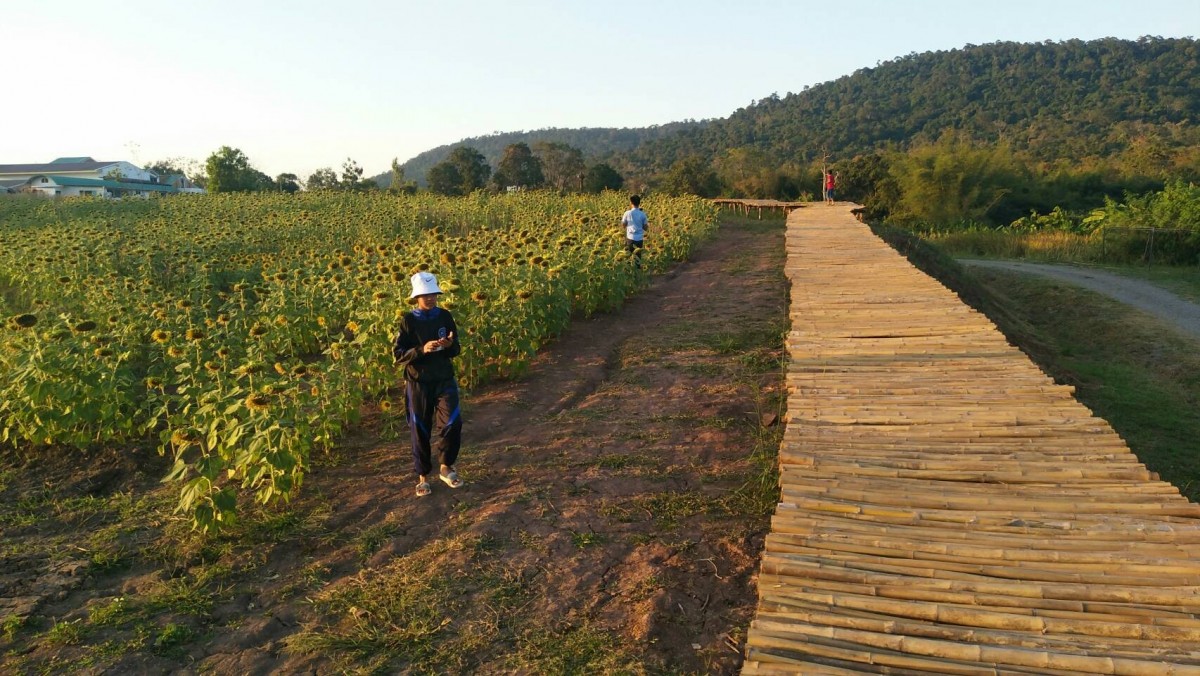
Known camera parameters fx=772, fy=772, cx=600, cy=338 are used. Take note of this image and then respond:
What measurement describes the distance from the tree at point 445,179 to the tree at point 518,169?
2025 mm

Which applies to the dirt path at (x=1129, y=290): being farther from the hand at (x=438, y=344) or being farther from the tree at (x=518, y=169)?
the tree at (x=518, y=169)

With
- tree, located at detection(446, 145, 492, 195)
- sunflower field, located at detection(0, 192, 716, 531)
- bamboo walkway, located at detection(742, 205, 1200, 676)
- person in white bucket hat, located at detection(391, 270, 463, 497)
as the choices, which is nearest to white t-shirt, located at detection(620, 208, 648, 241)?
sunflower field, located at detection(0, 192, 716, 531)

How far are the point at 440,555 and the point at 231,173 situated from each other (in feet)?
131

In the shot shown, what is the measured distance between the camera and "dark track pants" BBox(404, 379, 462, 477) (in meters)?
4.40

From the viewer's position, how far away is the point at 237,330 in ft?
20.6

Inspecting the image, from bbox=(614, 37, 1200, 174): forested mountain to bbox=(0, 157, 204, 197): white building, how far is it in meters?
37.0

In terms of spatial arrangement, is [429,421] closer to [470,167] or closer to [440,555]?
[440,555]

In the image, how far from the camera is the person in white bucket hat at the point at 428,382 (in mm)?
4332

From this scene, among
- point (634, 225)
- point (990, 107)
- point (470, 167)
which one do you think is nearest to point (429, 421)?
point (634, 225)

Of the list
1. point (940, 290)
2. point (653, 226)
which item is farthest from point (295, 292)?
point (653, 226)

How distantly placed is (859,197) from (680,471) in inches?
1344

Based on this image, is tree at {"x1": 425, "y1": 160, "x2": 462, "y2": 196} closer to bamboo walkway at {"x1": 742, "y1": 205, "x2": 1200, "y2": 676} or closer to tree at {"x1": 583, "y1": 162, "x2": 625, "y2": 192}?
tree at {"x1": 583, "y1": 162, "x2": 625, "y2": 192}

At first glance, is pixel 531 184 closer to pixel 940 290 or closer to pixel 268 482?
pixel 940 290

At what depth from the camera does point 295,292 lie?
297 inches
